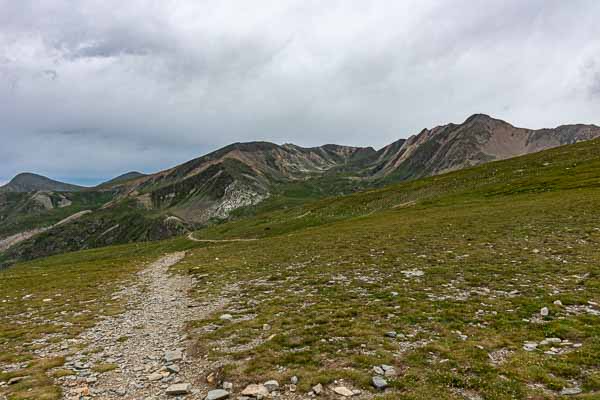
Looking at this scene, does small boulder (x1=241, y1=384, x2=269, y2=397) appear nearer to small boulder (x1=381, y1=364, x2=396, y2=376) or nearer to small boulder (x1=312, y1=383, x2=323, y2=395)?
small boulder (x1=312, y1=383, x2=323, y2=395)

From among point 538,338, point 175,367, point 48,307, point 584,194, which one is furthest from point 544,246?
point 48,307

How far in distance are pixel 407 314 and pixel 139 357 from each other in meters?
11.5

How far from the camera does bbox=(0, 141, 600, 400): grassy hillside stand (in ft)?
33.0

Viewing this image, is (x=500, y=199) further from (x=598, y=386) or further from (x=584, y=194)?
(x=598, y=386)

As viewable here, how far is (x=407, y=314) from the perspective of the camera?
613 inches

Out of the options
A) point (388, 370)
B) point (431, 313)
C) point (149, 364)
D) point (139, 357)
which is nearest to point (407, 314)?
point (431, 313)

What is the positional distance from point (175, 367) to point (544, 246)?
2817 centimetres

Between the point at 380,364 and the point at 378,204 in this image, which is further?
the point at 378,204

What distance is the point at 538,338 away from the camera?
1195cm

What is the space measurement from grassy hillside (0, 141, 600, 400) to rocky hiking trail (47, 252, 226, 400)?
919 mm

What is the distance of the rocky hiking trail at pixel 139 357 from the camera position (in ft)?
34.7

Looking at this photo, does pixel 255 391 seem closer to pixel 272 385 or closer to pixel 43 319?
pixel 272 385

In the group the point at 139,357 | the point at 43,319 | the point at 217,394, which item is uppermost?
the point at 217,394

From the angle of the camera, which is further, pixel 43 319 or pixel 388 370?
pixel 43 319
